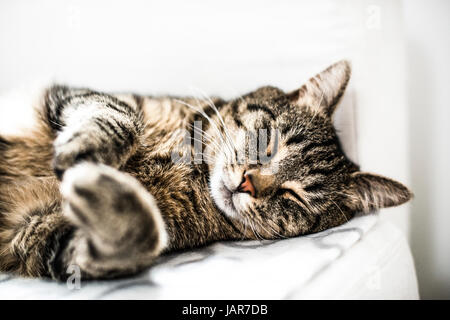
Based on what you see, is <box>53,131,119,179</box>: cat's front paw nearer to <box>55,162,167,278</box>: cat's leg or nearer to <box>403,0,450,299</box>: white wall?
<box>55,162,167,278</box>: cat's leg

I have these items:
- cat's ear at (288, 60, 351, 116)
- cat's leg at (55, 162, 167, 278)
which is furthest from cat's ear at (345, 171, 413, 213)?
cat's leg at (55, 162, 167, 278)

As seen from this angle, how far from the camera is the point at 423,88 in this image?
0.91 meters

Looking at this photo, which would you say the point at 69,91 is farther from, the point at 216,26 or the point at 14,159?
the point at 216,26

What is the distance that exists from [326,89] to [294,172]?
31 cm

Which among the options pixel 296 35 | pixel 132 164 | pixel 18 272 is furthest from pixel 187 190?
pixel 296 35

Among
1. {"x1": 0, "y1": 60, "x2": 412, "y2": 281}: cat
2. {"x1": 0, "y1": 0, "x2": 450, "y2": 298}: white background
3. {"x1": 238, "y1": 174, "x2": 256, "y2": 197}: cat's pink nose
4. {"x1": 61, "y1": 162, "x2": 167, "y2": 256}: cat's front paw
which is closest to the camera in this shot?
{"x1": 61, "y1": 162, "x2": 167, "y2": 256}: cat's front paw

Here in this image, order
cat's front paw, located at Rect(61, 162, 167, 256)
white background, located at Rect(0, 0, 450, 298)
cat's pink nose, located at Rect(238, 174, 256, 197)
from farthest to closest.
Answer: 1. white background, located at Rect(0, 0, 450, 298)
2. cat's pink nose, located at Rect(238, 174, 256, 197)
3. cat's front paw, located at Rect(61, 162, 167, 256)

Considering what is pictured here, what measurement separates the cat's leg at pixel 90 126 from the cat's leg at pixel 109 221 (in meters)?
0.05

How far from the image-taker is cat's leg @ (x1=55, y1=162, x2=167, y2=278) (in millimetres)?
545

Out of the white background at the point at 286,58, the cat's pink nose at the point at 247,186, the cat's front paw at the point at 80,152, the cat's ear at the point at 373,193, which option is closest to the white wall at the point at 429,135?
the white background at the point at 286,58

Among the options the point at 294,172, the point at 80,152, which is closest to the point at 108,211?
the point at 80,152

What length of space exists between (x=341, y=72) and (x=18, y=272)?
1.04 meters

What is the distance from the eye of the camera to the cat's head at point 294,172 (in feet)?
2.64

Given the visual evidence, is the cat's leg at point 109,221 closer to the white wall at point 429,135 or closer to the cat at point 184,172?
the cat at point 184,172
